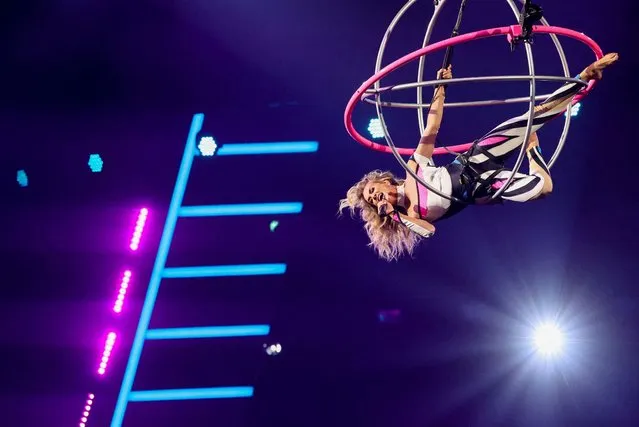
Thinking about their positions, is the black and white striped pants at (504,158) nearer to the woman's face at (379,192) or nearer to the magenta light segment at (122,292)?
the woman's face at (379,192)

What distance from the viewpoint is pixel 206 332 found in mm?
5117

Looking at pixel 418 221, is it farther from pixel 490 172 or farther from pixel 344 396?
pixel 344 396

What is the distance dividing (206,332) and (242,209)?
0.99 m

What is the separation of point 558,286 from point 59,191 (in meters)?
3.96

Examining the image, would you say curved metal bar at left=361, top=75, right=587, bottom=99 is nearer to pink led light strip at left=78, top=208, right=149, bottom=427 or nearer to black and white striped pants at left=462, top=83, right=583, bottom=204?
black and white striped pants at left=462, top=83, right=583, bottom=204

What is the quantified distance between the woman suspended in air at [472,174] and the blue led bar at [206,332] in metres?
2.03

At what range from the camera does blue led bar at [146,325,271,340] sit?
509 cm

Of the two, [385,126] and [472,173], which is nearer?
[385,126]

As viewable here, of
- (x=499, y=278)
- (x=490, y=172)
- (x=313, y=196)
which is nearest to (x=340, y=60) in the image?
(x=313, y=196)

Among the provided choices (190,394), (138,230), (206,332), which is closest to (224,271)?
(206,332)

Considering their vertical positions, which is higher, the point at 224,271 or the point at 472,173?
the point at 224,271

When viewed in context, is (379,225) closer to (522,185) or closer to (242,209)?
(522,185)

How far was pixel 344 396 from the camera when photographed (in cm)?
491

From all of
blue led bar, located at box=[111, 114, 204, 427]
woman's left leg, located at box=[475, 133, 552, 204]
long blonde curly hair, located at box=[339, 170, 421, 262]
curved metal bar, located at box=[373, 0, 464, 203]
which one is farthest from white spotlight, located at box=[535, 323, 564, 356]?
blue led bar, located at box=[111, 114, 204, 427]
